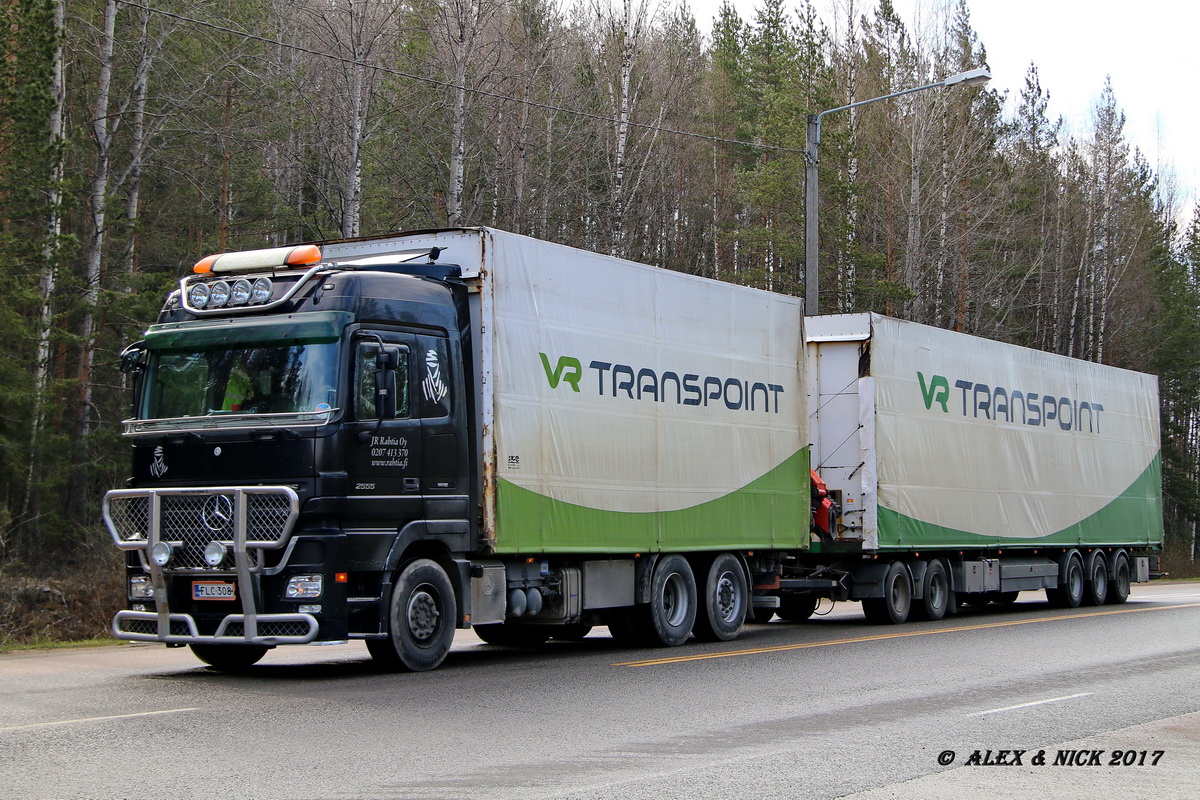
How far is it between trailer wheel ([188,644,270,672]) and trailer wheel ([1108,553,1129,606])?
17837 millimetres

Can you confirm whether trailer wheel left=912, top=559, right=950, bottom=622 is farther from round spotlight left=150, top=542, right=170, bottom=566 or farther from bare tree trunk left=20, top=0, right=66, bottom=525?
bare tree trunk left=20, top=0, right=66, bottom=525

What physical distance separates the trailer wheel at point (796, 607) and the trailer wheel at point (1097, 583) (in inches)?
268

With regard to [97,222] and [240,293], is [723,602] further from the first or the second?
[97,222]

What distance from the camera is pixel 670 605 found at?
1501cm

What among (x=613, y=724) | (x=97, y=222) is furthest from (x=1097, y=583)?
(x=97, y=222)

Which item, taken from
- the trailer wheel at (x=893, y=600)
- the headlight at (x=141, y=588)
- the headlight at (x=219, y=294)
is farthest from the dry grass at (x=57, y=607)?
the trailer wheel at (x=893, y=600)

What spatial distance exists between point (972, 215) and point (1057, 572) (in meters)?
22.1

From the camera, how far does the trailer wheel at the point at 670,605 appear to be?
1454 centimetres

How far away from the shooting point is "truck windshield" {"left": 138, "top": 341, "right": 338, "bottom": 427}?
11.1m

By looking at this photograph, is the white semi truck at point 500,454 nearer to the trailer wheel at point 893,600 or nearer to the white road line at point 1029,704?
the trailer wheel at point 893,600

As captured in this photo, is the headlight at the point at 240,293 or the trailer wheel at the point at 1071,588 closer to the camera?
the headlight at the point at 240,293

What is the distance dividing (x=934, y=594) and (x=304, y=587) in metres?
11.8

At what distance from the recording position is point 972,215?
140 feet

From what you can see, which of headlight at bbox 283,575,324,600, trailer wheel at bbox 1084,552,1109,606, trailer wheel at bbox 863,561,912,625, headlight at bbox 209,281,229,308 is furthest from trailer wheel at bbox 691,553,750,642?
trailer wheel at bbox 1084,552,1109,606
